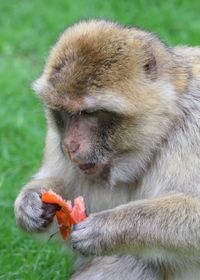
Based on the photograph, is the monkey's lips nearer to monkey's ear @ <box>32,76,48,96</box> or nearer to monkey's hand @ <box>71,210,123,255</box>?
monkey's hand @ <box>71,210,123,255</box>

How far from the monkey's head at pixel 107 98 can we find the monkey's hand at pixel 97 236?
32 centimetres

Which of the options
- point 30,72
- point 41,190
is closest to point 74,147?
point 41,190

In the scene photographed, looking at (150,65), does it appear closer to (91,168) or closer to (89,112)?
(89,112)

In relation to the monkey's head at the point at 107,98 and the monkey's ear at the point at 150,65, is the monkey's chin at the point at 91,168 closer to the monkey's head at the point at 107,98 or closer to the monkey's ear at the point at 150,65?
the monkey's head at the point at 107,98

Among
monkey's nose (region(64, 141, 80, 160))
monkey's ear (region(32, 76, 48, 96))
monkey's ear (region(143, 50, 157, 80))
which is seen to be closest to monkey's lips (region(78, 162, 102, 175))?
monkey's nose (region(64, 141, 80, 160))

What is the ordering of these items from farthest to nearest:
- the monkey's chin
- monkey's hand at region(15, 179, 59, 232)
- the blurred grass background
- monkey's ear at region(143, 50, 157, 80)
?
the blurred grass background
monkey's hand at region(15, 179, 59, 232)
monkey's ear at region(143, 50, 157, 80)
the monkey's chin

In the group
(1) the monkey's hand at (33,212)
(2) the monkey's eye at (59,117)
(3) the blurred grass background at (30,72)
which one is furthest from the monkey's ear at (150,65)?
(3) the blurred grass background at (30,72)

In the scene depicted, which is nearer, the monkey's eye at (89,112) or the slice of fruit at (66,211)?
the monkey's eye at (89,112)

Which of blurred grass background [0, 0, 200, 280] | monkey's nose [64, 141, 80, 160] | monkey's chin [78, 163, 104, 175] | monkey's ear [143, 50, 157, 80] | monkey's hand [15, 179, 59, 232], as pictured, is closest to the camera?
monkey's nose [64, 141, 80, 160]

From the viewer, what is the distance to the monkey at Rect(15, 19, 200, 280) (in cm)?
535

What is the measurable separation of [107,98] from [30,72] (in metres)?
4.66

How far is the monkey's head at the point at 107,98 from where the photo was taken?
17.5 feet

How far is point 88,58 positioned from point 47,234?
4.51ft

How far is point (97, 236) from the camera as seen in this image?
17.7ft
